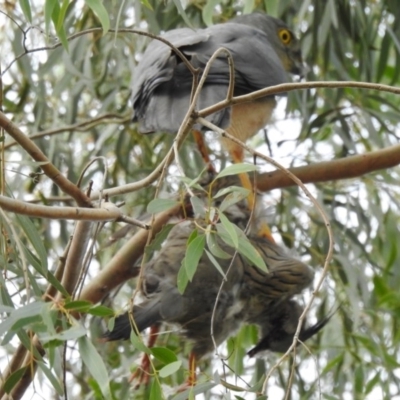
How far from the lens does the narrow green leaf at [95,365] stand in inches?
50.8

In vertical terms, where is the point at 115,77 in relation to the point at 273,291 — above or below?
above

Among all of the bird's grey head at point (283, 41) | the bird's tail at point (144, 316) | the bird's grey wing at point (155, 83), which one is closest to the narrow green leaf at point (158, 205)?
the bird's tail at point (144, 316)

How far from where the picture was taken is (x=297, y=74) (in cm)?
374

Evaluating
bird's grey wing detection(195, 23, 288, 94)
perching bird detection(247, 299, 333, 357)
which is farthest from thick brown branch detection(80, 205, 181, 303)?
bird's grey wing detection(195, 23, 288, 94)

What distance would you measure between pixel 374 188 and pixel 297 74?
28.3 inches

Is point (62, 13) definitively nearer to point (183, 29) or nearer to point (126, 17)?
point (183, 29)

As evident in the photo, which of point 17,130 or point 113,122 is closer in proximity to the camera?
point 17,130

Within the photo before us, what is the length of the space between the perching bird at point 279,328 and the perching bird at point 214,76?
0.20 meters

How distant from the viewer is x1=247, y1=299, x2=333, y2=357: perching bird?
2.53m

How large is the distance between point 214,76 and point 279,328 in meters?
0.70

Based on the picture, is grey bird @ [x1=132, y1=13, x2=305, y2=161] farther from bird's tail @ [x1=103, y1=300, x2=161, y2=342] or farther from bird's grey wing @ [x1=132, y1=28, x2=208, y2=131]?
bird's tail @ [x1=103, y1=300, x2=161, y2=342]

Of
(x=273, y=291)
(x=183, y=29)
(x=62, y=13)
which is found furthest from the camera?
(x=183, y=29)

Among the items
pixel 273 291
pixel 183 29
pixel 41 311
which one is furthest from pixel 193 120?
pixel 183 29

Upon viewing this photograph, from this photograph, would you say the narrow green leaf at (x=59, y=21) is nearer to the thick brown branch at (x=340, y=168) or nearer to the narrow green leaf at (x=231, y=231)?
the narrow green leaf at (x=231, y=231)
